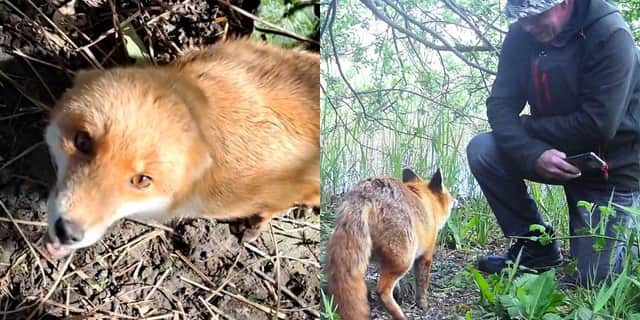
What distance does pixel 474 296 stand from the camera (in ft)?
4.76

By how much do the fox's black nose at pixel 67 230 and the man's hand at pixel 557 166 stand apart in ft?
2.81

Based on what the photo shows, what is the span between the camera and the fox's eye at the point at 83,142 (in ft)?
4.34

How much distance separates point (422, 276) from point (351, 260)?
14 centimetres

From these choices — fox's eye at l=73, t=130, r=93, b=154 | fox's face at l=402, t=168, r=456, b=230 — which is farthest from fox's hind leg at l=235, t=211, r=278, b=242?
fox's eye at l=73, t=130, r=93, b=154

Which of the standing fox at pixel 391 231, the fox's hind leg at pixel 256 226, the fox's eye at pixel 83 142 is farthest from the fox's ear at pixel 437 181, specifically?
the fox's eye at pixel 83 142

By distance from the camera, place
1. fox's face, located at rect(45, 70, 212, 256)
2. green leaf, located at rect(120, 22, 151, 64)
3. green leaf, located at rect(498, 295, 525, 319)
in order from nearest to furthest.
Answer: fox's face, located at rect(45, 70, 212, 256) → green leaf, located at rect(498, 295, 525, 319) → green leaf, located at rect(120, 22, 151, 64)

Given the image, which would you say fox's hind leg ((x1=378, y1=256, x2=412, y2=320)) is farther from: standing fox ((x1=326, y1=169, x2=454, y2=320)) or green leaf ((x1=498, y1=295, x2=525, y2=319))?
green leaf ((x1=498, y1=295, x2=525, y2=319))

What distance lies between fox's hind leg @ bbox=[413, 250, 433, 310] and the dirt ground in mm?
402

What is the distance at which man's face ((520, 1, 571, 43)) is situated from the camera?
4.48 ft

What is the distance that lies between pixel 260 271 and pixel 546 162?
0.75 meters

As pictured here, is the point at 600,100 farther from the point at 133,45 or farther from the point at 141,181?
the point at 133,45

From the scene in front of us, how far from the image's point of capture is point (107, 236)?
1.76 metres

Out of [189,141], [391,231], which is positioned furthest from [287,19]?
[391,231]

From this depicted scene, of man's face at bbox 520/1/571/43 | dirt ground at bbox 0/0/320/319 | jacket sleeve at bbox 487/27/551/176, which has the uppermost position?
man's face at bbox 520/1/571/43
